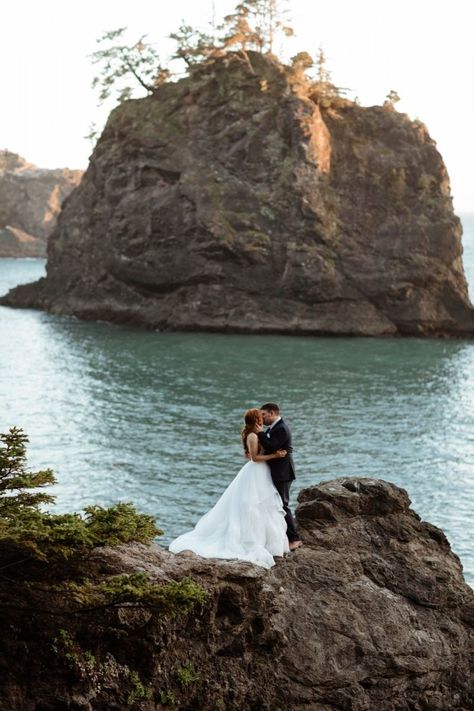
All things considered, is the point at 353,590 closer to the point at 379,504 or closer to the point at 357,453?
the point at 379,504

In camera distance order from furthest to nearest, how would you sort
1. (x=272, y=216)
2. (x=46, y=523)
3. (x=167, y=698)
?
(x=272, y=216), (x=167, y=698), (x=46, y=523)

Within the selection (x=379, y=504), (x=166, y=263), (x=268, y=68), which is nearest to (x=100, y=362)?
(x=166, y=263)

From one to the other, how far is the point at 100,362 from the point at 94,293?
26.4m

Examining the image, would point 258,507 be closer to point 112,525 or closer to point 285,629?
point 285,629

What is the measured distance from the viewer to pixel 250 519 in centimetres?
1609

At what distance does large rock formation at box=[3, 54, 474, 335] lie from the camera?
88562mm

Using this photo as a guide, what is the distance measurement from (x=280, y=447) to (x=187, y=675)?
400 cm

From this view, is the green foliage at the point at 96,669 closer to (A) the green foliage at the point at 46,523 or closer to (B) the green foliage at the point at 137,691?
(B) the green foliage at the point at 137,691

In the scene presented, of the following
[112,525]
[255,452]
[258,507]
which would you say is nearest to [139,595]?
[112,525]

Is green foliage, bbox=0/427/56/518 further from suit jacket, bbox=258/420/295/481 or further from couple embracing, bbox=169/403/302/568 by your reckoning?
suit jacket, bbox=258/420/295/481

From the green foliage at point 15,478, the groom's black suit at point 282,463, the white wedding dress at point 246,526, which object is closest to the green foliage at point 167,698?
the white wedding dress at point 246,526

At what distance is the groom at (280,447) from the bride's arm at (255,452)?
90 mm

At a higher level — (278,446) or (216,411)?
(278,446)

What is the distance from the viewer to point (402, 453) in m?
47.7
